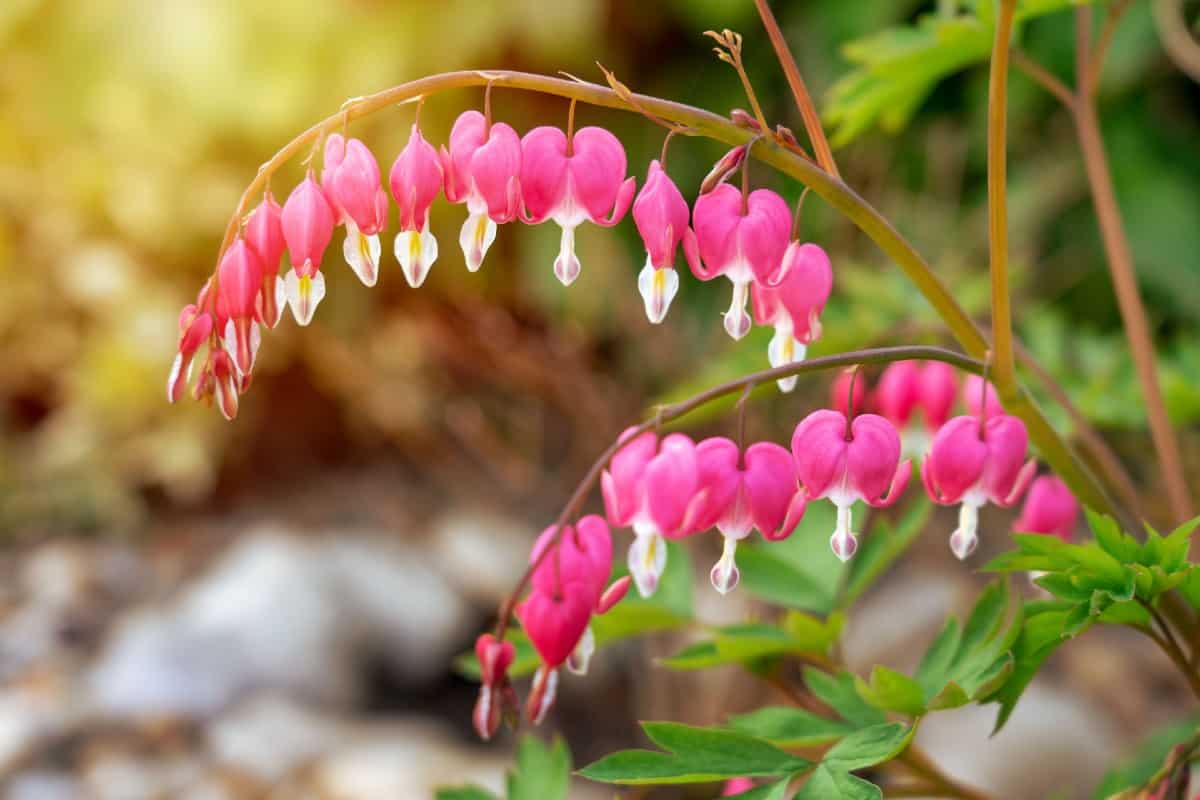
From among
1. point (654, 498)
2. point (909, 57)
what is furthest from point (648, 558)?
point (909, 57)

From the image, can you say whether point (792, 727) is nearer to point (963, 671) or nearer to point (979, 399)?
point (963, 671)

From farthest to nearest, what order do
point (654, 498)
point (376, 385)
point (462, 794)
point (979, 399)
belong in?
point (376, 385) < point (462, 794) < point (979, 399) < point (654, 498)

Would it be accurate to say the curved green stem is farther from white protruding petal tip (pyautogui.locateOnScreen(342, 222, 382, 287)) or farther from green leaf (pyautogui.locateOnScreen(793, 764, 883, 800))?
green leaf (pyautogui.locateOnScreen(793, 764, 883, 800))

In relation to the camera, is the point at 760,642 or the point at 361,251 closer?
the point at 361,251

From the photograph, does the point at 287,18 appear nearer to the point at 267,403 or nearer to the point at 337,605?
the point at 267,403

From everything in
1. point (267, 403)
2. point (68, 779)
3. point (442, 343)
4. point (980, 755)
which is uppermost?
point (442, 343)

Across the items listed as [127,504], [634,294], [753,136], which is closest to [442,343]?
[634,294]

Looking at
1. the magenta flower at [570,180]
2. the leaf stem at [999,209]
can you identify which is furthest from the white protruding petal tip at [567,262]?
the leaf stem at [999,209]
